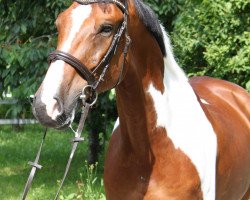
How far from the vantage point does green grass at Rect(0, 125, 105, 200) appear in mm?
6587

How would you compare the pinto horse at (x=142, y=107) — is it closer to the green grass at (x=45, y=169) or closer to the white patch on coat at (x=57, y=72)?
the white patch on coat at (x=57, y=72)

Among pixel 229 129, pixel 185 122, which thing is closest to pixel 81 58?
pixel 185 122

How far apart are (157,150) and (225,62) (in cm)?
262

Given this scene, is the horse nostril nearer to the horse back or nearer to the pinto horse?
the pinto horse

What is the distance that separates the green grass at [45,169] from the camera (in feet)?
21.6

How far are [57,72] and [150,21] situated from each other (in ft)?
2.21

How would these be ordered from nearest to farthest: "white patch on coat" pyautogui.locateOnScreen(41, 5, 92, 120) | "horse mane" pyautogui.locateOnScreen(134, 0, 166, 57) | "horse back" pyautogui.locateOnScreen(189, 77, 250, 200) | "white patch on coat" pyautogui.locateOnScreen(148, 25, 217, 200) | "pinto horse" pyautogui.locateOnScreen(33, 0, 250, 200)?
"white patch on coat" pyautogui.locateOnScreen(41, 5, 92, 120) → "pinto horse" pyautogui.locateOnScreen(33, 0, 250, 200) → "horse mane" pyautogui.locateOnScreen(134, 0, 166, 57) → "white patch on coat" pyautogui.locateOnScreen(148, 25, 217, 200) → "horse back" pyautogui.locateOnScreen(189, 77, 250, 200)

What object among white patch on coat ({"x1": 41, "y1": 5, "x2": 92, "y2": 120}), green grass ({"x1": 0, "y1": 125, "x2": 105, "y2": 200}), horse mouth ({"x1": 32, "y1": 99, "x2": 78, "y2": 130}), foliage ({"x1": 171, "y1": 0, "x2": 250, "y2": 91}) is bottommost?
green grass ({"x1": 0, "y1": 125, "x2": 105, "y2": 200})

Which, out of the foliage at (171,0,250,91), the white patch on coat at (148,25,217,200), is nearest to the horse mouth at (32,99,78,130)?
the white patch on coat at (148,25,217,200)

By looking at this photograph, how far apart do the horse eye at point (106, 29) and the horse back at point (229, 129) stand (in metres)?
1.01

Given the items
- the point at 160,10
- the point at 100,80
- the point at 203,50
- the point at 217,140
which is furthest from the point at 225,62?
the point at 100,80

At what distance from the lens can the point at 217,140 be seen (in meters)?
3.25

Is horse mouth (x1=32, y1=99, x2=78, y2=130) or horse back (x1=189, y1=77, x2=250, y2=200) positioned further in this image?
horse back (x1=189, y1=77, x2=250, y2=200)

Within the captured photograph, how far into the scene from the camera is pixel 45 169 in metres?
8.80
